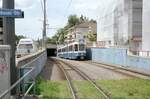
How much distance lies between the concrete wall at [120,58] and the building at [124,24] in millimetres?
3052

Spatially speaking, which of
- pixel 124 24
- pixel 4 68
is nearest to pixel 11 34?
pixel 4 68

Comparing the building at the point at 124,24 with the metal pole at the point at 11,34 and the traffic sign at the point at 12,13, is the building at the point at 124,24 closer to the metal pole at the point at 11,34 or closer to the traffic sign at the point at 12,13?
the metal pole at the point at 11,34

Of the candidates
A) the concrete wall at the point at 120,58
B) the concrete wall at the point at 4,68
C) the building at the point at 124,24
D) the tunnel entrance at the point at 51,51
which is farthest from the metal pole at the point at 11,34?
the tunnel entrance at the point at 51,51

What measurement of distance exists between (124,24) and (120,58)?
17135 millimetres

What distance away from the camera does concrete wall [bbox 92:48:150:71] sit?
3910 cm

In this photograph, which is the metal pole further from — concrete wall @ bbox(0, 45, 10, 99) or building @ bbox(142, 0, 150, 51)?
building @ bbox(142, 0, 150, 51)

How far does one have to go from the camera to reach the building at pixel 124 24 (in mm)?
62406

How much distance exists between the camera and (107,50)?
2219 inches

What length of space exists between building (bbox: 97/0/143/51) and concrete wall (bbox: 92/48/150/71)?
3.05 meters

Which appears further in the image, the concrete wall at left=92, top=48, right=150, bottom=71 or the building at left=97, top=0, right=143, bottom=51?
the building at left=97, top=0, right=143, bottom=51

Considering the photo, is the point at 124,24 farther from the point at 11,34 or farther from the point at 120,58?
the point at 11,34

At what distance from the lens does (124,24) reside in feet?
212

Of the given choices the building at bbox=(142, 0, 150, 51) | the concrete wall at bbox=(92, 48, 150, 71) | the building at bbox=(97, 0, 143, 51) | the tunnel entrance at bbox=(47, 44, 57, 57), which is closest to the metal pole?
the concrete wall at bbox=(92, 48, 150, 71)

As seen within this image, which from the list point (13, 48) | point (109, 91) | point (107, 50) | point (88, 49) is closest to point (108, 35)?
point (88, 49)
